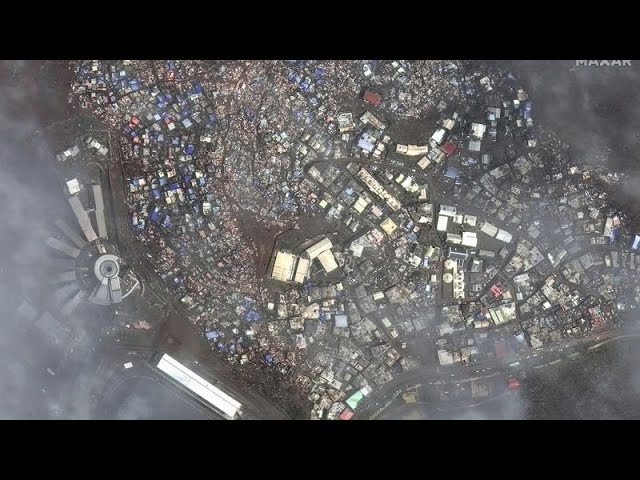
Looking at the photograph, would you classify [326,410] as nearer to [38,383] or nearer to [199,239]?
[199,239]

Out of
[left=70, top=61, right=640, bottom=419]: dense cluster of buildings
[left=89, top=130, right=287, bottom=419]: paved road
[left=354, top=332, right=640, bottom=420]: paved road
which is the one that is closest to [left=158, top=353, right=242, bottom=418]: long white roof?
[left=89, top=130, right=287, bottom=419]: paved road

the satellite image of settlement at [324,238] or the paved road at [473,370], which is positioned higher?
the satellite image of settlement at [324,238]

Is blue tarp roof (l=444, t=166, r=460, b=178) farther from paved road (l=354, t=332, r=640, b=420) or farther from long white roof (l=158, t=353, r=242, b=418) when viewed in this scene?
long white roof (l=158, t=353, r=242, b=418)

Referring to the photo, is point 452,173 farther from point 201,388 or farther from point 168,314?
point 201,388

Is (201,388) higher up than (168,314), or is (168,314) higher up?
(168,314)

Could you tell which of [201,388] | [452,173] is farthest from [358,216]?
[201,388]

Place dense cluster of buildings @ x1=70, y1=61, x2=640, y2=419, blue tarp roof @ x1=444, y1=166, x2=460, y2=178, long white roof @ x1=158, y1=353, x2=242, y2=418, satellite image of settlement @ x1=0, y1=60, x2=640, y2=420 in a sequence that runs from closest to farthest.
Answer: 1. long white roof @ x1=158, y1=353, x2=242, y2=418
2. satellite image of settlement @ x1=0, y1=60, x2=640, y2=420
3. dense cluster of buildings @ x1=70, y1=61, x2=640, y2=419
4. blue tarp roof @ x1=444, y1=166, x2=460, y2=178

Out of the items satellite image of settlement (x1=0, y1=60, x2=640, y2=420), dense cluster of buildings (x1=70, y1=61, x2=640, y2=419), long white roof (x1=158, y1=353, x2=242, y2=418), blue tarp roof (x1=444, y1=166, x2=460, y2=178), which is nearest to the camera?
long white roof (x1=158, y1=353, x2=242, y2=418)

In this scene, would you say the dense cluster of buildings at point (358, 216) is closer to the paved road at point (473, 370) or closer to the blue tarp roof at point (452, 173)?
the blue tarp roof at point (452, 173)

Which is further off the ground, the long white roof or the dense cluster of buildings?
the dense cluster of buildings

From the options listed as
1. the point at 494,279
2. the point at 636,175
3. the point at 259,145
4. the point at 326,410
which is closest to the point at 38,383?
the point at 326,410

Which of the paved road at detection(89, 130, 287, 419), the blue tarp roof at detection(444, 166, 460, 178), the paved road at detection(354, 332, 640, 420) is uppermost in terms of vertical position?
the blue tarp roof at detection(444, 166, 460, 178)

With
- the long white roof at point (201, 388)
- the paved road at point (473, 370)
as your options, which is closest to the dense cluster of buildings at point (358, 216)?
the paved road at point (473, 370)
